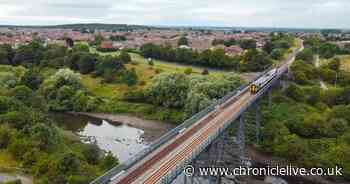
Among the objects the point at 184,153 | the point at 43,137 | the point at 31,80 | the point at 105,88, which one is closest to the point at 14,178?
the point at 43,137

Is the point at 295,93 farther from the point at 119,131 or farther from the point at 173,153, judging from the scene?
the point at 173,153

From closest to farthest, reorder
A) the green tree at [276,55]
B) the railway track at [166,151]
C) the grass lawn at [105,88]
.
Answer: the railway track at [166,151]
the grass lawn at [105,88]
the green tree at [276,55]

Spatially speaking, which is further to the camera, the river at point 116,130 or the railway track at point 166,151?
the river at point 116,130

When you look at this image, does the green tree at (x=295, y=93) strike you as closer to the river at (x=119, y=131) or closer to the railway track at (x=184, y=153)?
the river at (x=119, y=131)

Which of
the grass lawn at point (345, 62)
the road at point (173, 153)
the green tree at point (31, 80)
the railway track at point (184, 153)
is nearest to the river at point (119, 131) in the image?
the railway track at point (184, 153)

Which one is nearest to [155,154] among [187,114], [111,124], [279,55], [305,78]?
[187,114]

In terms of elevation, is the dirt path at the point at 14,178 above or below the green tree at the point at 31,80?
below

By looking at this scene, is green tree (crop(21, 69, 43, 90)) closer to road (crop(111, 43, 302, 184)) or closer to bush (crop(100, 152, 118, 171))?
bush (crop(100, 152, 118, 171))

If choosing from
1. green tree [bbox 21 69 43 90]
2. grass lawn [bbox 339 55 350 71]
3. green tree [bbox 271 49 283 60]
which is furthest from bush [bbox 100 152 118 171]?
green tree [bbox 271 49 283 60]

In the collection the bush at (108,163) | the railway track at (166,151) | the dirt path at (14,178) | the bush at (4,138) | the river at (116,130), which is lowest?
the river at (116,130)
